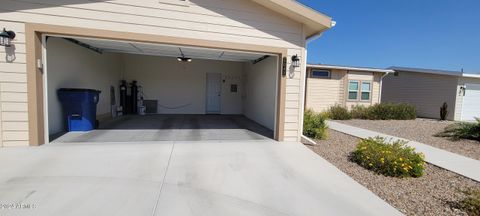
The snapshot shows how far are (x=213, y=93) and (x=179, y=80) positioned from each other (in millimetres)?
1692

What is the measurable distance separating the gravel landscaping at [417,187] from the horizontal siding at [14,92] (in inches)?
227

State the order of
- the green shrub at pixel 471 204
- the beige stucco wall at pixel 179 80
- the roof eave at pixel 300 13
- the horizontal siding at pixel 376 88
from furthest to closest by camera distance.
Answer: the horizontal siding at pixel 376 88 < the beige stucco wall at pixel 179 80 < the roof eave at pixel 300 13 < the green shrub at pixel 471 204

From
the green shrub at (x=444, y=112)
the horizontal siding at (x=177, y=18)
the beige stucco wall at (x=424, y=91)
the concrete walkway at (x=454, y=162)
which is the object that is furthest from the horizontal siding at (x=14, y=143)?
the beige stucco wall at (x=424, y=91)

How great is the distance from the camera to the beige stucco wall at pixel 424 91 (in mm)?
11922

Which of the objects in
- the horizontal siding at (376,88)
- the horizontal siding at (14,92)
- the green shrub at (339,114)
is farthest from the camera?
the horizontal siding at (376,88)

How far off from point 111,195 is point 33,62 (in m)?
3.25

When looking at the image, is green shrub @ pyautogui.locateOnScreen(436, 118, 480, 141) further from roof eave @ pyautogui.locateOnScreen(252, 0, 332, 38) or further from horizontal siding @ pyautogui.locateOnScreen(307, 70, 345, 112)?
roof eave @ pyautogui.locateOnScreen(252, 0, 332, 38)

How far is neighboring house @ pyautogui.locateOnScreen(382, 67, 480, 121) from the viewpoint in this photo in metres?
11.7

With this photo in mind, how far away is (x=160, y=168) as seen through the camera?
3311 millimetres

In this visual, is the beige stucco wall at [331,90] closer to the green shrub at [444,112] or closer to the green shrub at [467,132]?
the green shrub at [444,112]

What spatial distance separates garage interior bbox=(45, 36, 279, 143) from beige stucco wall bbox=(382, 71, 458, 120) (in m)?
11.2

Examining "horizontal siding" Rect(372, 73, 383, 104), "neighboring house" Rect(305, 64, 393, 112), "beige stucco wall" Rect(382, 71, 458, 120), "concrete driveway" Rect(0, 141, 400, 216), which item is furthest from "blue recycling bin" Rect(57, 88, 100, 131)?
"beige stucco wall" Rect(382, 71, 458, 120)

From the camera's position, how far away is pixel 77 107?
17.2 feet

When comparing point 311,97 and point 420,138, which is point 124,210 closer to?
point 420,138
